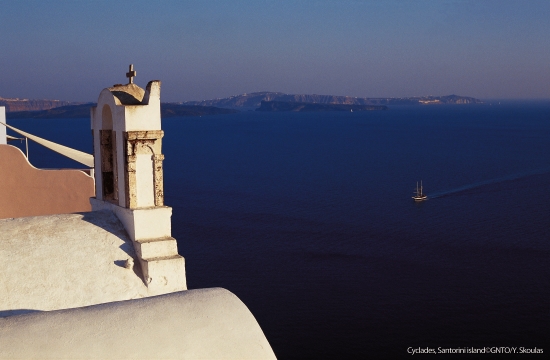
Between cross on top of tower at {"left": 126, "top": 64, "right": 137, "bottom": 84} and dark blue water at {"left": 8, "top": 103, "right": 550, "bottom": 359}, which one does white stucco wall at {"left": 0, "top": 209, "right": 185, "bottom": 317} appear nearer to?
cross on top of tower at {"left": 126, "top": 64, "right": 137, "bottom": 84}

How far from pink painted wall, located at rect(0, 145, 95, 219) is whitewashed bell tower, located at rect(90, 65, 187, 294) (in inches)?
196

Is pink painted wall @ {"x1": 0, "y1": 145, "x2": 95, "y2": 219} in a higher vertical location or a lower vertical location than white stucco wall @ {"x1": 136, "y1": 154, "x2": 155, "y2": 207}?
lower

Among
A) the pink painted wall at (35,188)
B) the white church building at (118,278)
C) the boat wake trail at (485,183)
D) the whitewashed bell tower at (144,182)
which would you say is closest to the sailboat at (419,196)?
the boat wake trail at (485,183)

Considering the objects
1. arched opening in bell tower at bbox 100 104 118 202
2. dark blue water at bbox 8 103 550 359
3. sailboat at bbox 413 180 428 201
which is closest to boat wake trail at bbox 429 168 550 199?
dark blue water at bbox 8 103 550 359

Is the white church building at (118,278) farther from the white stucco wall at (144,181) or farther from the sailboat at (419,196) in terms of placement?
the sailboat at (419,196)

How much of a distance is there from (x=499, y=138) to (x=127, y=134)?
112699mm

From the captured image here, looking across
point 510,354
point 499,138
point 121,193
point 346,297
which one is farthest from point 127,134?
point 499,138

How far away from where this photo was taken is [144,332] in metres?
5.45

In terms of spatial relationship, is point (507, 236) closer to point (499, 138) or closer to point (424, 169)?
point (424, 169)

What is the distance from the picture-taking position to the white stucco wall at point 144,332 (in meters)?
5.16

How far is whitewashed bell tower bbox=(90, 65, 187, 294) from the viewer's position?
7707mm

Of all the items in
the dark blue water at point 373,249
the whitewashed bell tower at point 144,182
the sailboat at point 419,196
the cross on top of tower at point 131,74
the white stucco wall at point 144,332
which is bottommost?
the dark blue water at point 373,249

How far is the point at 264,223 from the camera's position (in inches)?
1823

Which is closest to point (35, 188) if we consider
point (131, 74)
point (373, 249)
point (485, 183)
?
point (131, 74)
